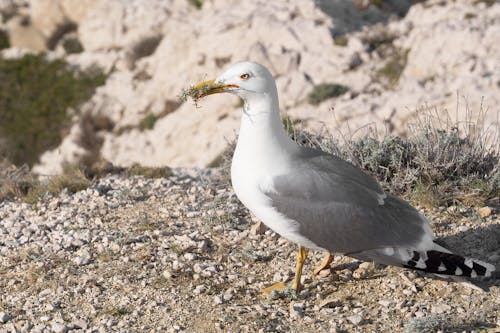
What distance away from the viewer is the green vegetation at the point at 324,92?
1573cm

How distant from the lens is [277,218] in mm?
4867

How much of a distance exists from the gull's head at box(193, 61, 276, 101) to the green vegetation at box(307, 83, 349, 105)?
1098cm

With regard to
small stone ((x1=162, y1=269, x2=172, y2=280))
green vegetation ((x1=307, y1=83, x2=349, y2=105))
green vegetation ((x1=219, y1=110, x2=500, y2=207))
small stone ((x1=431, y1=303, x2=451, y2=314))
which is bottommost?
green vegetation ((x1=307, y1=83, x2=349, y2=105))

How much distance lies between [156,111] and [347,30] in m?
5.87

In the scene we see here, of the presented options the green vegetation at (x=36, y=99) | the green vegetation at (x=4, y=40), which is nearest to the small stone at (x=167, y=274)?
the green vegetation at (x=36, y=99)

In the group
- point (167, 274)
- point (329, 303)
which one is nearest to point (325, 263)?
point (329, 303)

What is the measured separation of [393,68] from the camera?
658 inches

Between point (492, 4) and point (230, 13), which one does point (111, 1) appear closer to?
point (230, 13)

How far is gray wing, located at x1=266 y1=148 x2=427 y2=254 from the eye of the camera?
4820 mm

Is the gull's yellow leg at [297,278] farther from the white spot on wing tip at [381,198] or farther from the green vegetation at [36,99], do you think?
the green vegetation at [36,99]

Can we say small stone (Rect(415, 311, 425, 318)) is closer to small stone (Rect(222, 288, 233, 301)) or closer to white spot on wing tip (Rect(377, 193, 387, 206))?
white spot on wing tip (Rect(377, 193, 387, 206))

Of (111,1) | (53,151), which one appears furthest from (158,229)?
(111,1)

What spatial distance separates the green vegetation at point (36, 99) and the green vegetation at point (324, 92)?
26.2 feet

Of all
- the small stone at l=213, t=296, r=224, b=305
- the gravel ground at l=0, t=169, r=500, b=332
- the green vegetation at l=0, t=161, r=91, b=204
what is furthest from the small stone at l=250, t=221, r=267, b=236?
the green vegetation at l=0, t=161, r=91, b=204
